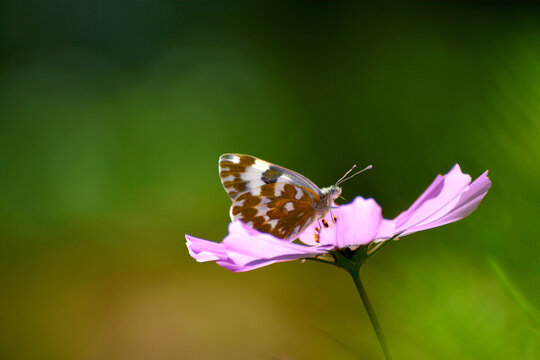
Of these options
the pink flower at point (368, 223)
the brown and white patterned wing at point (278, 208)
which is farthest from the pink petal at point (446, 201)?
the brown and white patterned wing at point (278, 208)

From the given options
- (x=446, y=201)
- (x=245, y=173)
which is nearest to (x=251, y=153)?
(x=245, y=173)

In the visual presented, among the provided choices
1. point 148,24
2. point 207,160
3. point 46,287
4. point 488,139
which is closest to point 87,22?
point 148,24

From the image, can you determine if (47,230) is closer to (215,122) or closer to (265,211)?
(215,122)

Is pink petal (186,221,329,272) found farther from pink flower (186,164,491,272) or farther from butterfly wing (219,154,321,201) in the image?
butterfly wing (219,154,321,201)

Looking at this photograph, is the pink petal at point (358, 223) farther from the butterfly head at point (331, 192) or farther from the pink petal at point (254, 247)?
the butterfly head at point (331, 192)

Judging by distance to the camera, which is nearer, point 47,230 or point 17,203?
point 47,230

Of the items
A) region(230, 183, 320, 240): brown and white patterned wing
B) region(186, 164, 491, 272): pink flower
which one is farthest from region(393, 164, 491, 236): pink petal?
region(230, 183, 320, 240): brown and white patterned wing

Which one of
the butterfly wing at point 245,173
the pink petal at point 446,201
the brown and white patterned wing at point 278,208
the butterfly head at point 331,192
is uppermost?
the butterfly wing at point 245,173
